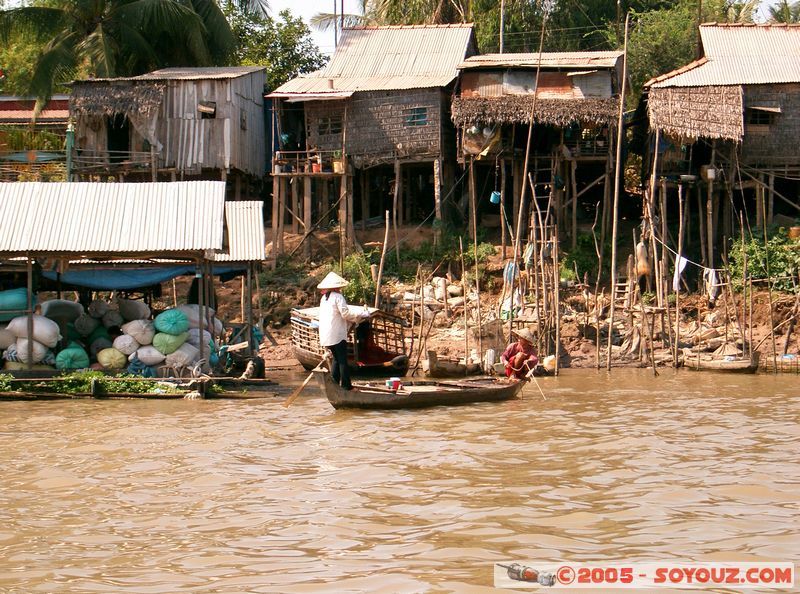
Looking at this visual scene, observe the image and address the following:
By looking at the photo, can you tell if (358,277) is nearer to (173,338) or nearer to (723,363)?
(723,363)

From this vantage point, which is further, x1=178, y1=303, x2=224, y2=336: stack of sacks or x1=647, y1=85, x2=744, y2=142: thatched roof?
x1=647, y1=85, x2=744, y2=142: thatched roof

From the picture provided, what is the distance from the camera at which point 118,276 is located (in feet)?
58.1

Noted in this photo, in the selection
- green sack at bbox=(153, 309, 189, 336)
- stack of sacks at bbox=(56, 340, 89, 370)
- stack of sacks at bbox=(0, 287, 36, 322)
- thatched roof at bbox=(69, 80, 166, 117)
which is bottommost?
stack of sacks at bbox=(56, 340, 89, 370)

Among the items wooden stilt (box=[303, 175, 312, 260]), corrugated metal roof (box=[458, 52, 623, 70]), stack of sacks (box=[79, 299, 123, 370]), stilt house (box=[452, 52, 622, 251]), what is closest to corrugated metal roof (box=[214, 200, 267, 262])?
stack of sacks (box=[79, 299, 123, 370])

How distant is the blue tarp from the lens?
688 inches

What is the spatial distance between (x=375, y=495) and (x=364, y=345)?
11507mm

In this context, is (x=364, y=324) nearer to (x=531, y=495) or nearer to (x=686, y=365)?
(x=686, y=365)

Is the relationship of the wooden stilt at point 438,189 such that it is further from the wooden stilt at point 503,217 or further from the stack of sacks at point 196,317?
the stack of sacks at point 196,317

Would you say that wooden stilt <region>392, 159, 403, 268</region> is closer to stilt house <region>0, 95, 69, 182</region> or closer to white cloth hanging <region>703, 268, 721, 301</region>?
white cloth hanging <region>703, 268, 721, 301</region>

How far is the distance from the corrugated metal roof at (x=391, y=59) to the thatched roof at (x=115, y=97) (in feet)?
10.5

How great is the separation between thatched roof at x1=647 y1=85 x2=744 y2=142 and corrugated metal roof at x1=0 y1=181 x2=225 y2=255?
11541 mm

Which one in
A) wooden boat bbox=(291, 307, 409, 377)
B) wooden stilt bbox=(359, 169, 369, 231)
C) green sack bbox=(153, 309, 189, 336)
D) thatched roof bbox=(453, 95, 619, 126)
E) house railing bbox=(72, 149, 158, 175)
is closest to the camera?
green sack bbox=(153, 309, 189, 336)

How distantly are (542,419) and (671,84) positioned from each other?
539 inches

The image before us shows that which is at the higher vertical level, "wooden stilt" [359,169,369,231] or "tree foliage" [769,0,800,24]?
"tree foliage" [769,0,800,24]
